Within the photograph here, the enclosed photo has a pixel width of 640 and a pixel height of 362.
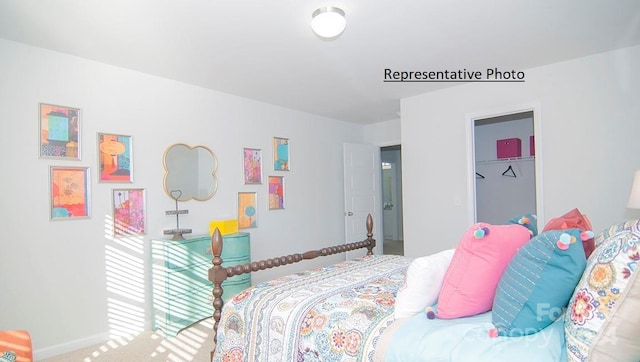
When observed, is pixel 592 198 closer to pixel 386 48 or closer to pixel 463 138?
pixel 463 138

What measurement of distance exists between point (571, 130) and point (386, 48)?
1928mm

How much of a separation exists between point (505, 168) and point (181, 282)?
15.9 feet

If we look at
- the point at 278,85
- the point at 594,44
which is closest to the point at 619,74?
the point at 594,44

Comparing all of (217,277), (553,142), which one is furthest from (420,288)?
(553,142)

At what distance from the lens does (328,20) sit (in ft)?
7.08

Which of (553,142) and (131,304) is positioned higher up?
(553,142)

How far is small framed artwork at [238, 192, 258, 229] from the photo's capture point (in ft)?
13.4

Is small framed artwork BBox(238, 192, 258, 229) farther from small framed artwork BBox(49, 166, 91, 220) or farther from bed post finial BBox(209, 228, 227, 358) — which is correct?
bed post finial BBox(209, 228, 227, 358)

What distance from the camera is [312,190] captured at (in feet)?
16.4

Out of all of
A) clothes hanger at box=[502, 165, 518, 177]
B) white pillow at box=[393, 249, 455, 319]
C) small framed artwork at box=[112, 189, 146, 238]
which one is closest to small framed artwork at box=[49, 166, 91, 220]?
small framed artwork at box=[112, 189, 146, 238]

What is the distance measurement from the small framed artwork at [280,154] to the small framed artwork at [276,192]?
146 mm

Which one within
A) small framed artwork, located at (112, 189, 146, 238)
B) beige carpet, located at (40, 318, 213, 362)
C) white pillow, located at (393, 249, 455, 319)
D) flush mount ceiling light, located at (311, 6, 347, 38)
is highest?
flush mount ceiling light, located at (311, 6, 347, 38)

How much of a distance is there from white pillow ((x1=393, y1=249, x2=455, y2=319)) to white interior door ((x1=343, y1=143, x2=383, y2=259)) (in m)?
3.70

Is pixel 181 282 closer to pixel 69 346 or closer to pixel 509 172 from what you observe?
pixel 69 346
